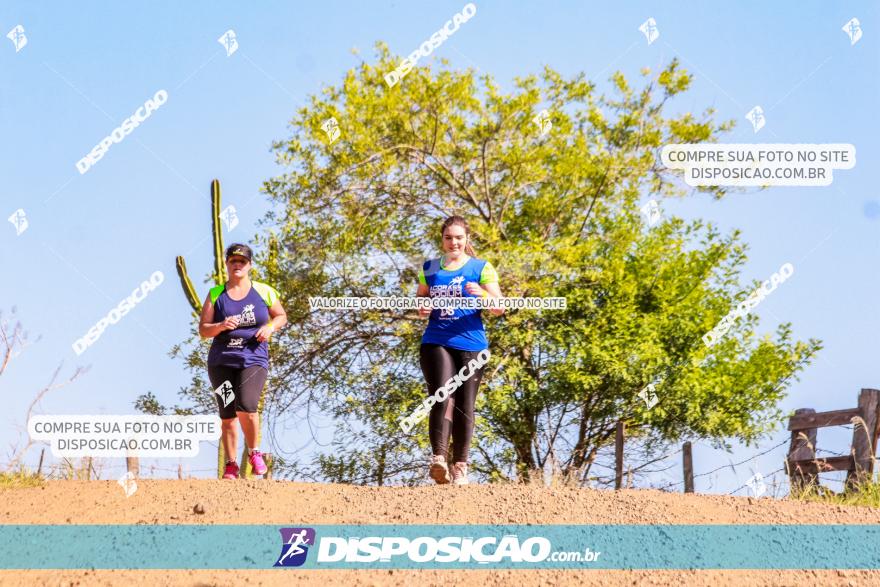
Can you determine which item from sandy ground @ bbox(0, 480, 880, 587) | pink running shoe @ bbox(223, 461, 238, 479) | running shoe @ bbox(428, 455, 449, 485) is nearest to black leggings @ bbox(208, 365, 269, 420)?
pink running shoe @ bbox(223, 461, 238, 479)

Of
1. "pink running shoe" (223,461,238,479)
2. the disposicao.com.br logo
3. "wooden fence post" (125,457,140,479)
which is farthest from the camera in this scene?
"wooden fence post" (125,457,140,479)

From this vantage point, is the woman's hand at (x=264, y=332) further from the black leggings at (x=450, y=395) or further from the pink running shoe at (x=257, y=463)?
the black leggings at (x=450, y=395)

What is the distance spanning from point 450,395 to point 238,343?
1.85 m

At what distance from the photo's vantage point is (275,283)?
1324 centimetres

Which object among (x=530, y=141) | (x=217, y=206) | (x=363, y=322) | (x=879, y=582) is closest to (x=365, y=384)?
(x=363, y=322)

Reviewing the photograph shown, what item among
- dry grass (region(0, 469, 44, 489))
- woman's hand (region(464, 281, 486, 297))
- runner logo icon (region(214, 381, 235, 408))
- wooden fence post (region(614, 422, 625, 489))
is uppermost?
woman's hand (region(464, 281, 486, 297))

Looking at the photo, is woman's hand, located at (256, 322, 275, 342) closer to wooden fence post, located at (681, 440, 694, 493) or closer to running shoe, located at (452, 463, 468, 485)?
running shoe, located at (452, 463, 468, 485)

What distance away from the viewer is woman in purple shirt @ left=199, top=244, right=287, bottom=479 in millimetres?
7543

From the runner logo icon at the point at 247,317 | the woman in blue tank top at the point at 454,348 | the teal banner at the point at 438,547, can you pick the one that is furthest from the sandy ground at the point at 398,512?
the runner logo icon at the point at 247,317

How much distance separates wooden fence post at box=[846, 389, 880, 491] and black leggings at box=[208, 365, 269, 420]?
7.07 meters

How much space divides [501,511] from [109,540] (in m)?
2.65

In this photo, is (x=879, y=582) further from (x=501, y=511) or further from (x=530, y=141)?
(x=530, y=141)

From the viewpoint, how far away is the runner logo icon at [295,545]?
5.80m

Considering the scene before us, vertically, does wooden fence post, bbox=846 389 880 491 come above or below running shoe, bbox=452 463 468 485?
above
